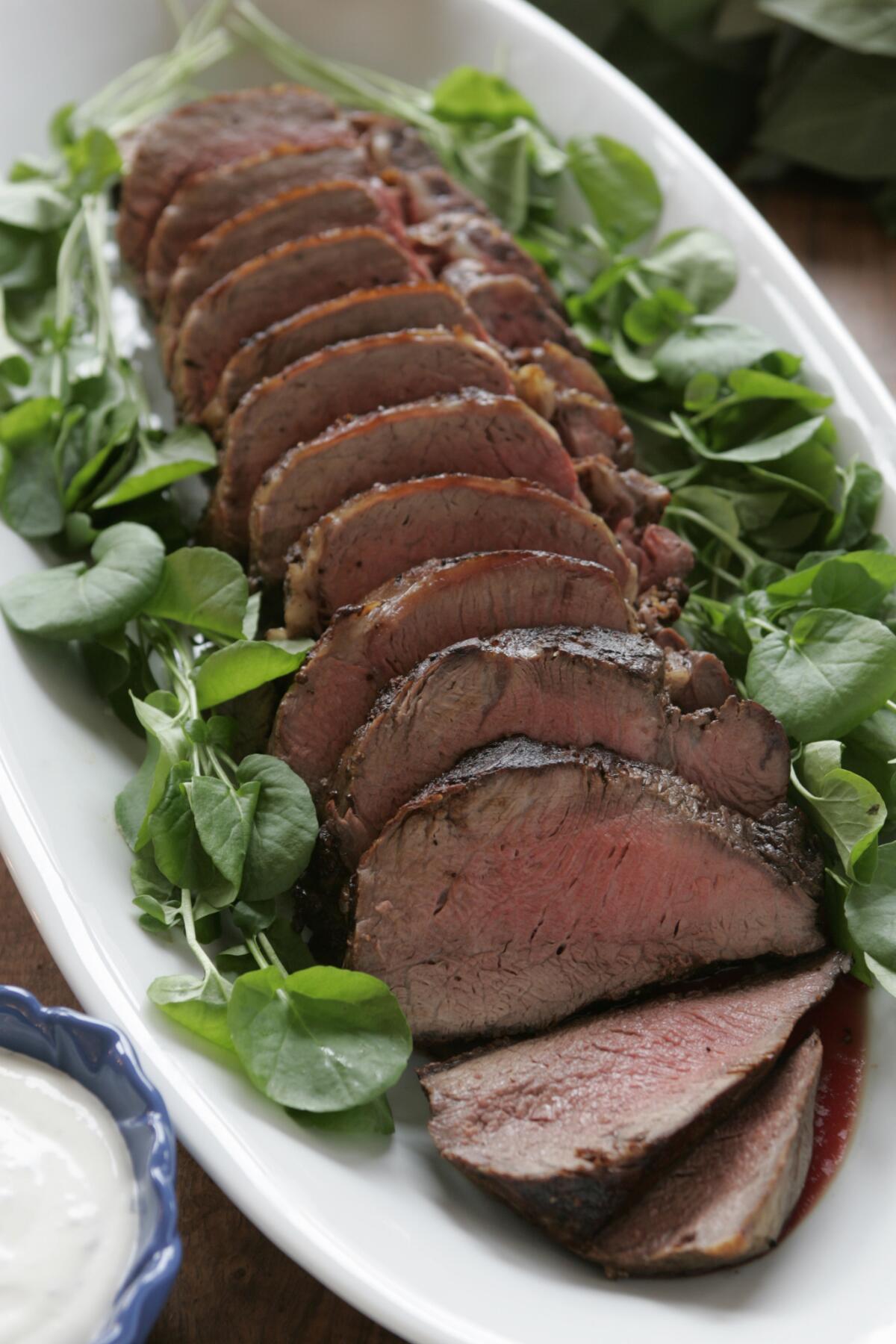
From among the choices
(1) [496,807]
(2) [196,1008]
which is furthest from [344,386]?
(2) [196,1008]

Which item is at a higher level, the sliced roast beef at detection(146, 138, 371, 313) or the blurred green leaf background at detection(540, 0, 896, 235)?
the blurred green leaf background at detection(540, 0, 896, 235)

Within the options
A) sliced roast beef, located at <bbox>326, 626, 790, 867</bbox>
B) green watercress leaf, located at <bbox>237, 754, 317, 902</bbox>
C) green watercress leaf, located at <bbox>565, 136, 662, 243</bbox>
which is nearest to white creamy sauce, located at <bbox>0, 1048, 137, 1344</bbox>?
green watercress leaf, located at <bbox>237, 754, 317, 902</bbox>

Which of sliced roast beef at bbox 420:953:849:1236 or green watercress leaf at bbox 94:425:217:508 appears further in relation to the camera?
green watercress leaf at bbox 94:425:217:508

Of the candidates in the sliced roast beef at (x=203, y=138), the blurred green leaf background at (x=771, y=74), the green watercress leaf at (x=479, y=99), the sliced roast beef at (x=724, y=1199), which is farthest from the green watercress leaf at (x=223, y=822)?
the blurred green leaf background at (x=771, y=74)

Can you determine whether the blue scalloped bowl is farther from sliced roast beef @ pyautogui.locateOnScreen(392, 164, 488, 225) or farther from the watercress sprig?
sliced roast beef @ pyautogui.locateOnScreen(392, 164, 488, 225)

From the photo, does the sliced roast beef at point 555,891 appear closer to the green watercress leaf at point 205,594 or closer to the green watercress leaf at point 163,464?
the green watercress leaf at point 205,594
